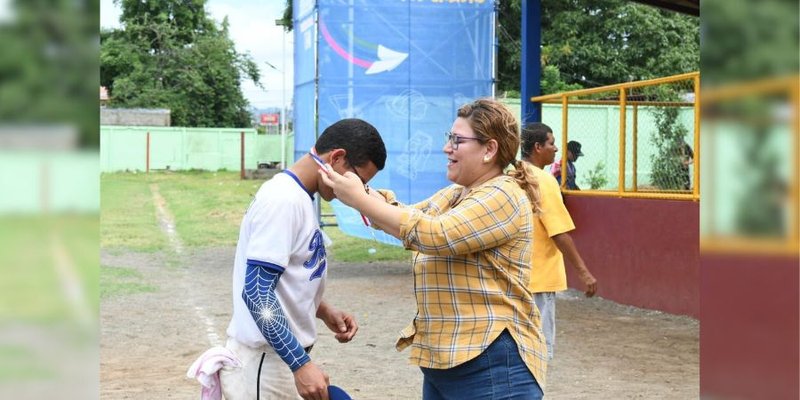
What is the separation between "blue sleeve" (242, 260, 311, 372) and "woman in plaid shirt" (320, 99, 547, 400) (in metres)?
0.32

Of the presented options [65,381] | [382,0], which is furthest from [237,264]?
[382,0]

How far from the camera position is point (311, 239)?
299cm

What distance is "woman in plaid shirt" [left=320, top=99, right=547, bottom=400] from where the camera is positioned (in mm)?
2732

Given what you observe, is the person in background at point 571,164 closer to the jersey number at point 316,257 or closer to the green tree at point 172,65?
the jersey number at point 316,257

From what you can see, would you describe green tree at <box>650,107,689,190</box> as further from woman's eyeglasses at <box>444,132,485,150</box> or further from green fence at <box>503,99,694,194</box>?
woman's eyeglasses at <box>444,132,485,150</box>

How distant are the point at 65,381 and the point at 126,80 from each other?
48781 mm

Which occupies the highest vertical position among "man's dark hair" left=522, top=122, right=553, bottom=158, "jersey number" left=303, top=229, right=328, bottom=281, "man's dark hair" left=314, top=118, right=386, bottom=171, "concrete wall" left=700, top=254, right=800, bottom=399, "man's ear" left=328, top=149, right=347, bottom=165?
"man's dark hair" left=522, top=122, right=553, bottom=158

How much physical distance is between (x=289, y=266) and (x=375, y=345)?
587 centimetres

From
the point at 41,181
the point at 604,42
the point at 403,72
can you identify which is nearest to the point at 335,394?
the point at 41,181

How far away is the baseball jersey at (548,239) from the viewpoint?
5.80 meters

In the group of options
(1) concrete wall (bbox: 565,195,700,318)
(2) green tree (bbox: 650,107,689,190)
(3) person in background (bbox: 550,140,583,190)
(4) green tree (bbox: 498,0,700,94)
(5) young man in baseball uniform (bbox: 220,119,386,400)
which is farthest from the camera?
(4) green tree (bbox: 498,0,700,94)

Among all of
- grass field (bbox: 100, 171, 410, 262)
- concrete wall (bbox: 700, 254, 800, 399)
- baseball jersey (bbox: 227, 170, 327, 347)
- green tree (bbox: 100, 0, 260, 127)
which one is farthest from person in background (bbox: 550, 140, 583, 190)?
green tree (bbox: 100, 0, 260, 127)

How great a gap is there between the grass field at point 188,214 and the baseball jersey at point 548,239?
1054 centimetres

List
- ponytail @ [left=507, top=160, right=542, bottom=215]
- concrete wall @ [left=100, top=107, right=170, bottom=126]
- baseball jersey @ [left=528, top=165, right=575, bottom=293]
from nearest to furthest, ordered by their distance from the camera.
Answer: ponytail @ [left=507, top=160, right=542, bottom=215] → baseball jersey @ [left=528, top=165, right=575, bottom=293] → concrete wall @ [left=100, top=107, right=170, bottom=126]
